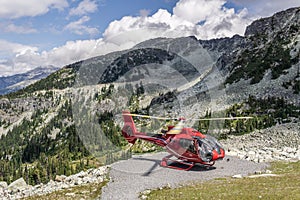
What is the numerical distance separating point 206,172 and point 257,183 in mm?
8570

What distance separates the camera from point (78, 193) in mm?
33250

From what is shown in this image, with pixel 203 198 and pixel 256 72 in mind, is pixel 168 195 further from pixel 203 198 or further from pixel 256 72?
pixel 256 72

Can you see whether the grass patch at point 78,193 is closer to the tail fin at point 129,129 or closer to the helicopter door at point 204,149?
the helicopter door at point 204,149

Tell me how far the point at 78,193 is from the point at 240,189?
16.9 m

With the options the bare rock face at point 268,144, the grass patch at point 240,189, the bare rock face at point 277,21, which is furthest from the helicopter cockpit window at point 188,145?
the bare rock face at point 277,21

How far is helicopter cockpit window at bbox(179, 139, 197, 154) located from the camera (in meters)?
35.3

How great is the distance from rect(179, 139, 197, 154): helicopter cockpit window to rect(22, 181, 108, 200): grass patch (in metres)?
10.1

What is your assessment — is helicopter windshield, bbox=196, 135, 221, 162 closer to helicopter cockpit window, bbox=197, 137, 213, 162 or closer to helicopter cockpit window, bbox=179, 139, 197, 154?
helicopter cockpit window, bbox=197, 137, 213, 162

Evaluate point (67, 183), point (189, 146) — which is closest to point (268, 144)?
point (189, 146)

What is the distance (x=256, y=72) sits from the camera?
123m

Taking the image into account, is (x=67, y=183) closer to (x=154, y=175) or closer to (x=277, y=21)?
(x=154, y=175)

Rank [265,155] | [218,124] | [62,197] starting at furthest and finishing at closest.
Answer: [218,124] < [265,155] < [62,197]

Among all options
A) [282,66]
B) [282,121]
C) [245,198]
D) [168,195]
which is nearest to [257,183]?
[245,198]

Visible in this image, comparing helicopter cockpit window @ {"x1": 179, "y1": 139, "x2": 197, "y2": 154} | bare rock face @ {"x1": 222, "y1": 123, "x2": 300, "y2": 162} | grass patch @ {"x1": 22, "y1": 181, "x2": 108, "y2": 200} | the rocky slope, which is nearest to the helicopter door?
helicopter cockpit window @ {"x1": 179, "y1": 139, "x2": 197, "y2": 154}
